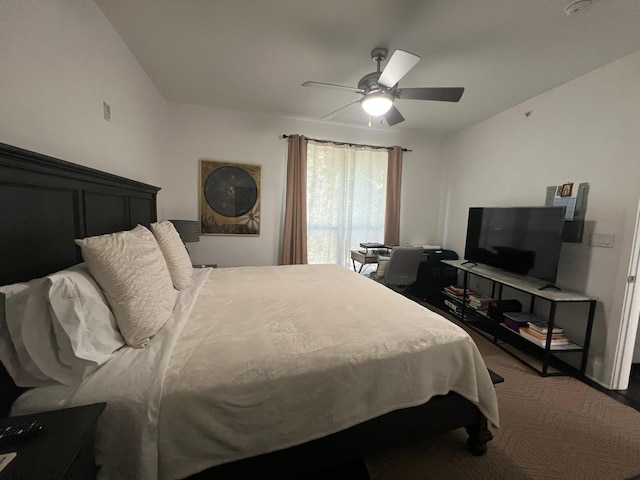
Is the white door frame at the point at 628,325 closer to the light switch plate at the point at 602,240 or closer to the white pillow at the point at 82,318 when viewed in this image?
the light switch plate at the point at 602,240

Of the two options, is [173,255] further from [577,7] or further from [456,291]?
[456,291]

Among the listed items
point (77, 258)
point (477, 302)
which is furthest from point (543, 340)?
point (77, 258)

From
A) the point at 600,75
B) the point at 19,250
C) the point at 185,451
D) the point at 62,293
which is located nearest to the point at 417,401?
the point at 185,451

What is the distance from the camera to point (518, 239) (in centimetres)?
258

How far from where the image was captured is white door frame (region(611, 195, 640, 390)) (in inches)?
77.2

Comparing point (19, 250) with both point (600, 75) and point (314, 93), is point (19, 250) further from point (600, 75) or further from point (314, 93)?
point (600, 75)

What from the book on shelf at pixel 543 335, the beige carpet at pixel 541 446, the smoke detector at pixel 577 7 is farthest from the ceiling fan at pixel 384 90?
the beige carpet at pixel 541 446

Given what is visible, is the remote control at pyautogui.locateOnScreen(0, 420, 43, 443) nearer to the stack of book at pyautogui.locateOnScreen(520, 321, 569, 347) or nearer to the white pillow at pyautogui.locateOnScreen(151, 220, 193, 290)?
the white pillow at pyautogui.locateOnScreen(151, 220, 193, 290)

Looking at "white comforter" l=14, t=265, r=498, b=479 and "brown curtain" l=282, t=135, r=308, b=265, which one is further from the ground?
"brown curtain" l=282, t=135, r=308, b=265

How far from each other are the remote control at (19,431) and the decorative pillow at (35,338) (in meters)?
0.20

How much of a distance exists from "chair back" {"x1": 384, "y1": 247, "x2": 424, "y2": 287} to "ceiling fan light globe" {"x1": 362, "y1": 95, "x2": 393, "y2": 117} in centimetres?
156

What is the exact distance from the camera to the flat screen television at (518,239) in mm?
2260

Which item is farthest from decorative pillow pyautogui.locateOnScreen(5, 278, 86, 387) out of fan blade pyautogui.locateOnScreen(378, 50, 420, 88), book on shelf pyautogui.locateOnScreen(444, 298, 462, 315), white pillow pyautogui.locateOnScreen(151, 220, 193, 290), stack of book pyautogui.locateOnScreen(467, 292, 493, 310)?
book on shelf pyautogui.locateOnScreen(444, 298, 462, 315)

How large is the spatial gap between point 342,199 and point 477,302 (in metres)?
2.19
